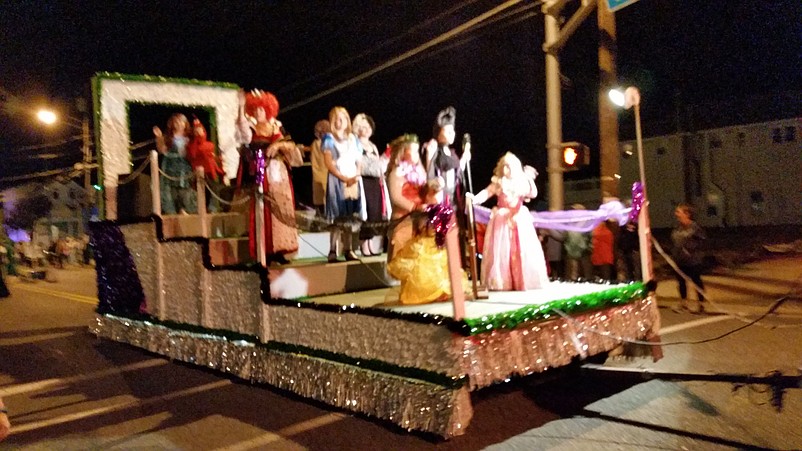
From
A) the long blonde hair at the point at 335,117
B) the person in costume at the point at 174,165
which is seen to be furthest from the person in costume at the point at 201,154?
the long blonde hair at the point at 335,117

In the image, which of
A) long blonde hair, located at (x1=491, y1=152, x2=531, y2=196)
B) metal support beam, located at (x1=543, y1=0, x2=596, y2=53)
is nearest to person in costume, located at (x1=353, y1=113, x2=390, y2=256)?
long blonde hair, located at (x1=491, y1=152, x2=531, y2=196)

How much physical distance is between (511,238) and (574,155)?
12.8 ft

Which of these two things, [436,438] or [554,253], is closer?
[436,438]

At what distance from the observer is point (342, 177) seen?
272 inches

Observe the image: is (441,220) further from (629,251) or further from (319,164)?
(629,251)

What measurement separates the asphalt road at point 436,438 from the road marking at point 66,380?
0.05 feet

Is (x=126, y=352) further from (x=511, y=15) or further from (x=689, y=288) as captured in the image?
(x=689, y=288)

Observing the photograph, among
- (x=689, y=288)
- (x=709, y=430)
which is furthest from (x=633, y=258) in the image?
(x=709, y=430)

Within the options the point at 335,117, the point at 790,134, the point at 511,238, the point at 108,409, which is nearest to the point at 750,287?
the point at 511,238

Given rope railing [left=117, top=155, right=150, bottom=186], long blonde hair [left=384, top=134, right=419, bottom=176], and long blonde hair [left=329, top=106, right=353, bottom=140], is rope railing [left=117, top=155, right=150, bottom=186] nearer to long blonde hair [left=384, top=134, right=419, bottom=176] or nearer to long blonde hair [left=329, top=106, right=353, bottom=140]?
long blonde hair [left=329, top=106, right=353, bottom=140]

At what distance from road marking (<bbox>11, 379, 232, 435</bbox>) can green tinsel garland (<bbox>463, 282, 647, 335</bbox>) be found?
11.6 feet

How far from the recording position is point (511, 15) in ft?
38.5

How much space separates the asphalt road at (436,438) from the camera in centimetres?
488

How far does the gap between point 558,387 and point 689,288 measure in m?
6.29
